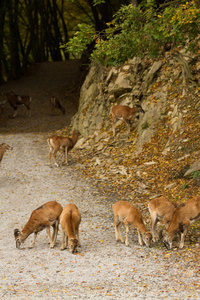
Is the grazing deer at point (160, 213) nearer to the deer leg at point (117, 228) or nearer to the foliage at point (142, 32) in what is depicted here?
the deer leg at point (117, 228)

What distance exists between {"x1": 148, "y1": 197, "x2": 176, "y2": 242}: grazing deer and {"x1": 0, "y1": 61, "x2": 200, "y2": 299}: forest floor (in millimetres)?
405

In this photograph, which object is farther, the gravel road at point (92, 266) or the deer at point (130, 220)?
the deer at point (130, 220)

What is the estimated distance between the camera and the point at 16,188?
1515 centimetres

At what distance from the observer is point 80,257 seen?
909 cm

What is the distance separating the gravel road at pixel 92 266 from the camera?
7.44 meters

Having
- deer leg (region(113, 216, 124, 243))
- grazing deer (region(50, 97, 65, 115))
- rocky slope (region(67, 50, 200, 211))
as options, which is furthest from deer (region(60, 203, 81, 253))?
grazing deer (region(50, 97, 65, 115))

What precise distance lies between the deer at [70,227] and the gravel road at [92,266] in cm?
24

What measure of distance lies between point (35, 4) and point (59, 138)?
95.7 ft

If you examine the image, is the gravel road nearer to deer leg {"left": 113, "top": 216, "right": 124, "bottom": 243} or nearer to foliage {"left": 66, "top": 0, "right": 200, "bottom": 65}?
deer leg {"left": 113, "top": 216, "right": 124, "bottom": 243}

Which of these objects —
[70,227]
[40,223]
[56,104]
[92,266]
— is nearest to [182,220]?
[92,266]

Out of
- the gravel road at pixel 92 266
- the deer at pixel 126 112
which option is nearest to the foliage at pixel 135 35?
the deer at pixel 126 112

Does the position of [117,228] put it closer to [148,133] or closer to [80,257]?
[80,257]

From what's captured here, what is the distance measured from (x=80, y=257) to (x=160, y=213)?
228cm

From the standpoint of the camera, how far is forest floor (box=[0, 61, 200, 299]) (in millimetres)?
7508
